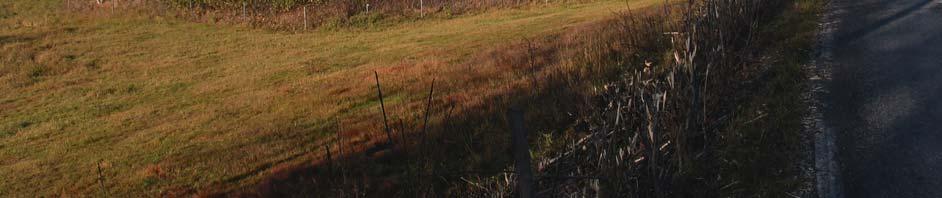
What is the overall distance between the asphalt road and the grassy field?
4.04 m

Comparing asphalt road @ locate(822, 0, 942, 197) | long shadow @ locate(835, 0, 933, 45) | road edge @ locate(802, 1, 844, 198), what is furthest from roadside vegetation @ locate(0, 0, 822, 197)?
long shadow @ locate(835, 0, 933, 45)

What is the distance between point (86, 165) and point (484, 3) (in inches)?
817

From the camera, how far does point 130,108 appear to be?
17.5 metres

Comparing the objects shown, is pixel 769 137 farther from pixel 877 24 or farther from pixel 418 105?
pixel 877 24

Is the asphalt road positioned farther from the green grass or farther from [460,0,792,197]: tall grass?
[460,0,792,197]: tall grass

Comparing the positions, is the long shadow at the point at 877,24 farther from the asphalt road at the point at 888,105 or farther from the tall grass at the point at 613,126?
the tall grass at the point at 613,126

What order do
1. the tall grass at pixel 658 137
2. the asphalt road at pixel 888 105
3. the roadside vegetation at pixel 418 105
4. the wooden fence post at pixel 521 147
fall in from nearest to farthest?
the wooden fence post at pixel 521 147
the tall grass at pixel 658 137
the roadside vegetation at pixel 418 105
the asphalt road at pixel 888 105

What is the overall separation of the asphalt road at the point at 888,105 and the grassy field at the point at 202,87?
4037 millimetres

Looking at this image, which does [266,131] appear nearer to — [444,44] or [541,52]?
[541,52]

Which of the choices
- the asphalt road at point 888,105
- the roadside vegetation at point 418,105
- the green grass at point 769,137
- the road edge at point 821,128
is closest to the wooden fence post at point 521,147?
the roadside vegetation at point 418,105

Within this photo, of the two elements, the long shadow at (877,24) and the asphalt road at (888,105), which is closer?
the asphalt road at (888,105)

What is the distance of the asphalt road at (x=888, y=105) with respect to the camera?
18.2ft

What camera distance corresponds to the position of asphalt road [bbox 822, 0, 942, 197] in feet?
18.2

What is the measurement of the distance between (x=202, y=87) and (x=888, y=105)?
1598 cm
